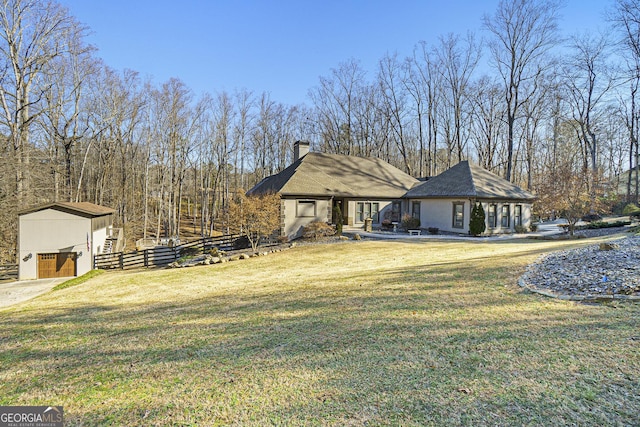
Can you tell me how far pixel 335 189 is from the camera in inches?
883

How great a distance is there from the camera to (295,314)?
6711mm

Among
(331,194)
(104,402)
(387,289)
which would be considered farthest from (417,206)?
(104,402)

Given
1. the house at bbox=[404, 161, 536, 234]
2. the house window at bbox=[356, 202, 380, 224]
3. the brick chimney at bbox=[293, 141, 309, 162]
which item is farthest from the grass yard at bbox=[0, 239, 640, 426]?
the brick chimney at bbox=[293, 141, 309, 162]

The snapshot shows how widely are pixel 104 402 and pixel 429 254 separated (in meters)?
12.6

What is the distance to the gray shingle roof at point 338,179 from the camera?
2138 cm

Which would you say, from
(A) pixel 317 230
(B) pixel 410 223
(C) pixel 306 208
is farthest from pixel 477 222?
(C) pixel 306 208

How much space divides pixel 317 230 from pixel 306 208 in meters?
1.83

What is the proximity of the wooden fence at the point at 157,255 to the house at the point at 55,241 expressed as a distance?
78 cm

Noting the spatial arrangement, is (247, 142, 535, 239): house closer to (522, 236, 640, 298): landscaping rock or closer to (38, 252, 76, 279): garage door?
(38, 252, 76, 279): garage door

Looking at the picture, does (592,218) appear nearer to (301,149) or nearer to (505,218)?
(505,218)

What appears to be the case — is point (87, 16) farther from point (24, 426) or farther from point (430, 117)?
point (430, 117)

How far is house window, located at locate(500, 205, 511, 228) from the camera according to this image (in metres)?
22.3

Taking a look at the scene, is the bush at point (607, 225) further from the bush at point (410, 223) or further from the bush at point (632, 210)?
the bush at point (410, 223)

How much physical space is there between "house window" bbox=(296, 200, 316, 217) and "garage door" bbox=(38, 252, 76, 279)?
1217cm
